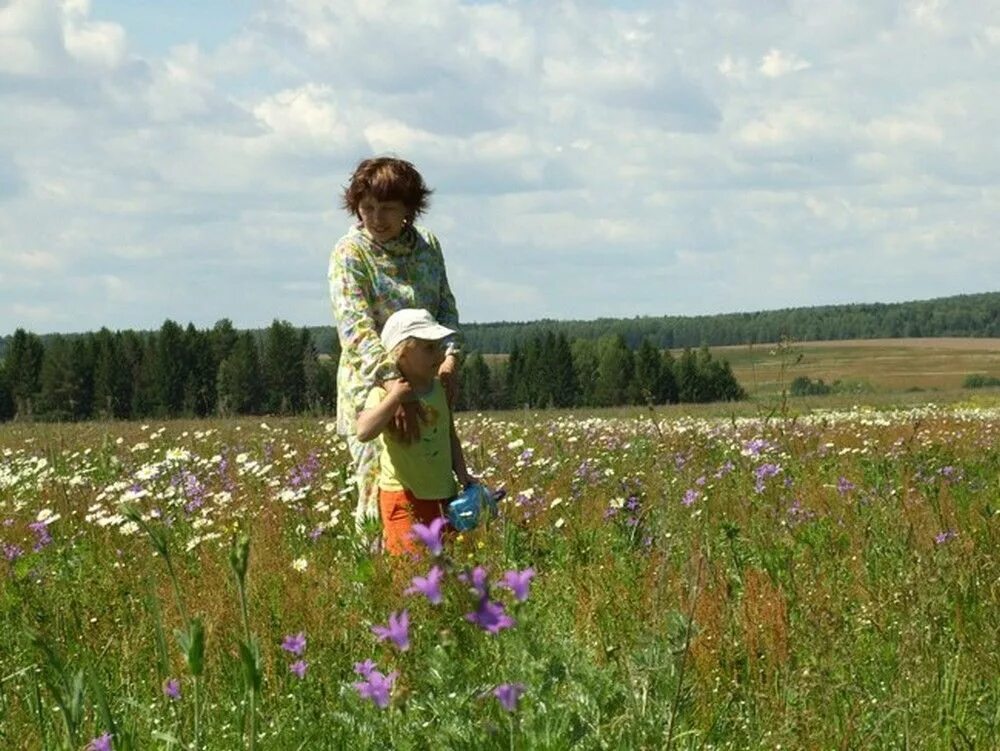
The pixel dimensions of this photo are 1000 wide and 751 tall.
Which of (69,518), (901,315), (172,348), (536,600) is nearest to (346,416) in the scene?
(69,518)

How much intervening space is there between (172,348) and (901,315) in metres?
135

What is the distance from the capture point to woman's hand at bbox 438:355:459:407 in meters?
5.36

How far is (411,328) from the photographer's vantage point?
16.8 feet

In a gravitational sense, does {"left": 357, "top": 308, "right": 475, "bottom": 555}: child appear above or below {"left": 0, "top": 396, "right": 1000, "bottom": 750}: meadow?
above

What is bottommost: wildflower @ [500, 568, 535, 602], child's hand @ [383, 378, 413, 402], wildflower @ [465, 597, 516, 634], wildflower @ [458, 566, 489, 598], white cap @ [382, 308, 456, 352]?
wildflower @ [465, 597, 516, 634]

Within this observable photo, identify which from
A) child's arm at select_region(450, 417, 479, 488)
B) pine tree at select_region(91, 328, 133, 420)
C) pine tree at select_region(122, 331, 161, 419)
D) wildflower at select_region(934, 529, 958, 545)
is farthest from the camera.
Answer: pine tree at select_region(91, 328, 133, 420)

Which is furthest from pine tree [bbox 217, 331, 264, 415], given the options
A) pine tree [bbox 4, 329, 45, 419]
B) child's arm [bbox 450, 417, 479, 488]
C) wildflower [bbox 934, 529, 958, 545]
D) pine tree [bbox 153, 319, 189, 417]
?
wildflower [bbox 934, 529, 958, 545]

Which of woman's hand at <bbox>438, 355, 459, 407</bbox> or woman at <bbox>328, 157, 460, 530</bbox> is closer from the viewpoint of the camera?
woman at <bbox>328, 157, 460, 530</bbox>

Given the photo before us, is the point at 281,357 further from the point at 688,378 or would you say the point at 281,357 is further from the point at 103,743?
the point at 103,743

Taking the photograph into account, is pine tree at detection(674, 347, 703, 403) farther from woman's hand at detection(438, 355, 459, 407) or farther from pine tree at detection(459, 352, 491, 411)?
woman's hand at detection(438, 355, 459, 407)

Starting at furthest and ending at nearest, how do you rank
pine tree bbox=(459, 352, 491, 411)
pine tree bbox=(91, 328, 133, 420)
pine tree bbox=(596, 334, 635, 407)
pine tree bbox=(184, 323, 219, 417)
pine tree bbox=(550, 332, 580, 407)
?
pine tree bbox=(596, 334, 635, 407) < pine tree bbox=(550, 332, 580, 407) < pine tree bbox=(184, 323, 219, 417) < pine tree bbox=(91, 328, 133, 420) < pine tree bbox=(459, 352, 491, 411)

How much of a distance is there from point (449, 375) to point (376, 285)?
19.3 inches

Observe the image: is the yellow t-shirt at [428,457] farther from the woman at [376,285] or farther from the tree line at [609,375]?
the tree line at [609,375]

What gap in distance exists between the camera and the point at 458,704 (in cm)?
255
